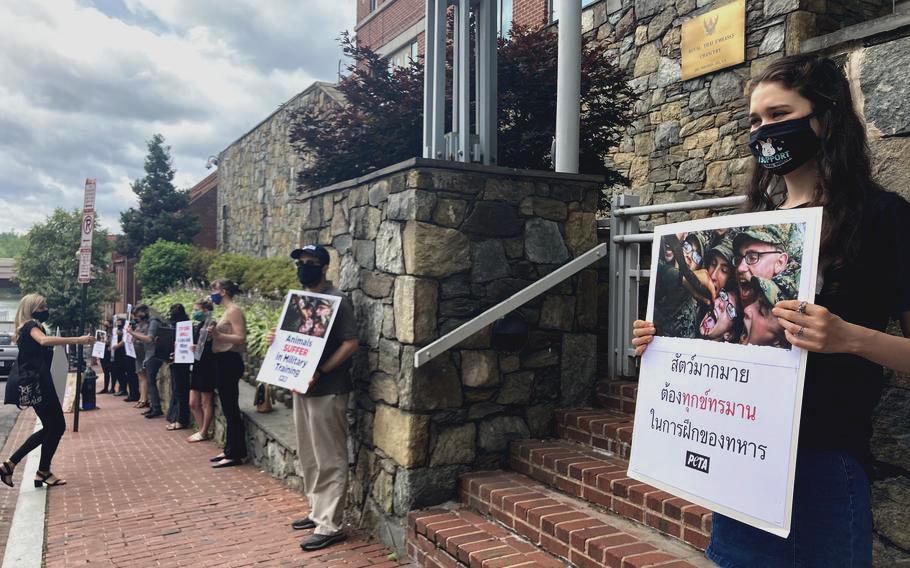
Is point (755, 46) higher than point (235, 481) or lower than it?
higher

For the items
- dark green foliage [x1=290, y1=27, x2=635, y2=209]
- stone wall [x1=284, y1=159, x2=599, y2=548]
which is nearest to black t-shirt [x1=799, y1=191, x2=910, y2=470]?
stone wall [x1=284, y1=159, x2=599, y2=548]

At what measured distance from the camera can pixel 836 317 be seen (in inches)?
57.2

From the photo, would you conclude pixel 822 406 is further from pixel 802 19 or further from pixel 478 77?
pixel 802 19

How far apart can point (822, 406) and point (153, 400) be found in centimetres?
1090

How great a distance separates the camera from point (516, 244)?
14.9 ft

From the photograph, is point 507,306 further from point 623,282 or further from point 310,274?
point 310,274

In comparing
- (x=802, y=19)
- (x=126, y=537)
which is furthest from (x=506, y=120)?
(x=126, y=537)

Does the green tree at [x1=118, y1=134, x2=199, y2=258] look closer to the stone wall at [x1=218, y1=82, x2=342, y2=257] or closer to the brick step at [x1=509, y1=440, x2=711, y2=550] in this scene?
the stone wall at [x1=218, y1=82, x2=342, y2=257]

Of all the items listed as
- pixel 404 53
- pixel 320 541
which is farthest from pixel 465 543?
pixel 404 53

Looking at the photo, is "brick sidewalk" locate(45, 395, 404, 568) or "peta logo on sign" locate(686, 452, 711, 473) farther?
"brick sidewalk" locate(45, 395, 404, 568)

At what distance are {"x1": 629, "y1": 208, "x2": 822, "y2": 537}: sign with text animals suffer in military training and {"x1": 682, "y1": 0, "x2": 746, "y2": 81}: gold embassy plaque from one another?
6.45 m

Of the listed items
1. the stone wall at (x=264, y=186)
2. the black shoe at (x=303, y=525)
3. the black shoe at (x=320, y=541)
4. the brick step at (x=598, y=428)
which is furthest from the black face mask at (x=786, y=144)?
the stone wall at (x=264, y=186)

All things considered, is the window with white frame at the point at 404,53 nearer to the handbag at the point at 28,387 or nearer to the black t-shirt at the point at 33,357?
the black t-shirt at the point at 33,357

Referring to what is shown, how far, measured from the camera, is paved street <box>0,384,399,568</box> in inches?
171
